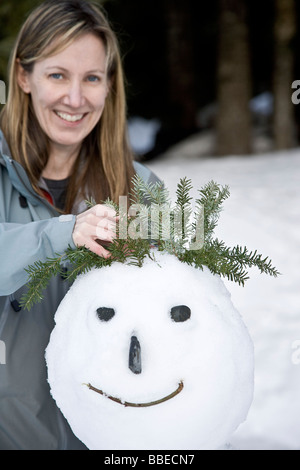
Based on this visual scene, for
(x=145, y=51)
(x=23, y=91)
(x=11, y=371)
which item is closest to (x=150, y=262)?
(x=11, y=371)

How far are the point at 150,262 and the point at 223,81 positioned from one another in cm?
488

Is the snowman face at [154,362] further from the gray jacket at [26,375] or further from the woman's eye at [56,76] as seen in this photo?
the woman's eye at [56,76]

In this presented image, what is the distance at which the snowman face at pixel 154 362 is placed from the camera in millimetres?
1129

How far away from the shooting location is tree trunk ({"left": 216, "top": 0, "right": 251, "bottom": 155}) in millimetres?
5438

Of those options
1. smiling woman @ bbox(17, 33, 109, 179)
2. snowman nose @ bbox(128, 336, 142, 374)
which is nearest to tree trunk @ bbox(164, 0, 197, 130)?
smiling woman @ bbox(17, 33, 109, 179)

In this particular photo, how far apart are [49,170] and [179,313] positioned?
89cm

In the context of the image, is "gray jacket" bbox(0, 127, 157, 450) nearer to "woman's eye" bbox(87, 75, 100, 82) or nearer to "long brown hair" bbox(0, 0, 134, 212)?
"long brown hair" bbox(0, 0, 134, 212)

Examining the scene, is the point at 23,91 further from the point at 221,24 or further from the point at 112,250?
the point at 221,24

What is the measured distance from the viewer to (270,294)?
228 centimetres

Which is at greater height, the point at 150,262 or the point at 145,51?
the point at 145,51

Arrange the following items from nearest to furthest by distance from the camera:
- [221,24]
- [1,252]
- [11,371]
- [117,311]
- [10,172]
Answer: [117,311]
[1,252]
[11,371]
[10,172]
[221,24]

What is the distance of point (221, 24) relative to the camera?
5508 mm

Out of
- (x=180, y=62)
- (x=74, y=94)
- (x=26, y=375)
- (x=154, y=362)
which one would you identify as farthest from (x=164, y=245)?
(x=180, y=62)

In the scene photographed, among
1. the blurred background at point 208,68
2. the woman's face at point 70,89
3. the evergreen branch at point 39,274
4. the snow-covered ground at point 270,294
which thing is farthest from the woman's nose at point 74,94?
the blurred background at point 208,68
